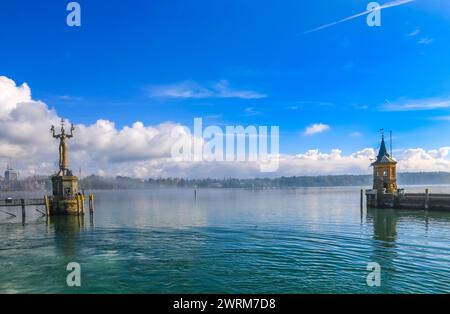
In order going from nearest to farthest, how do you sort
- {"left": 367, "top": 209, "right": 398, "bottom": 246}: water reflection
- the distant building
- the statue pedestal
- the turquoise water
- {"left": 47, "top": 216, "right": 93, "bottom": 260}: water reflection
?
1. the turquoise water
2. {"left": 47, "top": 216, "right": 93, "bottom": 260}: water reflection
3. {"left": 367, "top": 209, "right": 398, "bottom": 246}: water reflection
4. the statue pedestal
5. the distant building

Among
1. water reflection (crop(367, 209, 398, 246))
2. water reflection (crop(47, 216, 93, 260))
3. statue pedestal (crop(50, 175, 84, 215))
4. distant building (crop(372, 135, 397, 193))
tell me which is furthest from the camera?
distant building (crop(372, 135, 397, 193))

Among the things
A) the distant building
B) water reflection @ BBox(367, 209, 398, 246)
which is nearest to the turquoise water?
water reflection @ BBox(367, 209, 398, 246)

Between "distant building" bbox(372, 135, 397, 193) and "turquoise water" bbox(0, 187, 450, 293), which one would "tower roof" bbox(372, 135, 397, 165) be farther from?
"turquoise water" bbox(0, 187, 450, 293)

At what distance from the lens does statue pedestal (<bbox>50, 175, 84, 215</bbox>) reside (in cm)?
5875

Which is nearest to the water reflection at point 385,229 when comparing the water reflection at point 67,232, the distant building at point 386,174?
the distant building at point 386,174

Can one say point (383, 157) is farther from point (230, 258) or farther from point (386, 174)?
point (230, 258)

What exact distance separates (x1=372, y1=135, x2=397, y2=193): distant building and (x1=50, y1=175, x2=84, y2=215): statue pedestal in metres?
58.5

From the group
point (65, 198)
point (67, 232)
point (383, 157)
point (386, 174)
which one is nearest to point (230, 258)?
point (67, 232)

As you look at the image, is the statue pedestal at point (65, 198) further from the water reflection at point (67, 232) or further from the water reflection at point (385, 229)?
the water reflection at point (385, 229)

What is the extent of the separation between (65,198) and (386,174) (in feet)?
204

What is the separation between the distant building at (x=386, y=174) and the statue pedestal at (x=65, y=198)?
58453 millimetres

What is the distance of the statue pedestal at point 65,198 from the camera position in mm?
58750

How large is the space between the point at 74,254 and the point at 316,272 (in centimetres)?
2001
